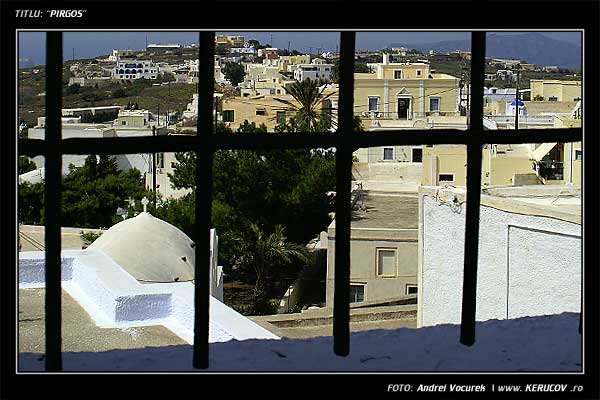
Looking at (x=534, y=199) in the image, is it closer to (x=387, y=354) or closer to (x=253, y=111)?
(x=387, y=354)

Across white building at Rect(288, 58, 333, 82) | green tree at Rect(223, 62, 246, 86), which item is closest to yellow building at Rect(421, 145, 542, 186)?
green tree at Rect(223, 62, 246, 86)

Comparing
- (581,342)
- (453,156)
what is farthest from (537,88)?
(581,342)

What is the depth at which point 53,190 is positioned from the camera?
1.22 meters

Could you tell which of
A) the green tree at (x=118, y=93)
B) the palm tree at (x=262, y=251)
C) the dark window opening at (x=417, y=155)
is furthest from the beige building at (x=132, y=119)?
the dark window opening at (x=417, y=155)

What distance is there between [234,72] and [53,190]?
73.0 ft

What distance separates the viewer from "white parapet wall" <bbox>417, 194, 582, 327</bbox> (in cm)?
661

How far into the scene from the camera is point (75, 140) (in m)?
1.23

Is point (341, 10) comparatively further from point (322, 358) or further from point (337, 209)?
point (322, 358)

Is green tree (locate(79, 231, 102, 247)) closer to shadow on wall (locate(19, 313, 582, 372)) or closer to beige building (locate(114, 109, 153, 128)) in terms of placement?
beige building (locate(114, 109, 153, 128))

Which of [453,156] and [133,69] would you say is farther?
[453,156]

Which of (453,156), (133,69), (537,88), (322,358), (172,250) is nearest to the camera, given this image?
(322,358)

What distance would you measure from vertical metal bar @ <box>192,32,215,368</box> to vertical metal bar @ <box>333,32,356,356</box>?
182mm

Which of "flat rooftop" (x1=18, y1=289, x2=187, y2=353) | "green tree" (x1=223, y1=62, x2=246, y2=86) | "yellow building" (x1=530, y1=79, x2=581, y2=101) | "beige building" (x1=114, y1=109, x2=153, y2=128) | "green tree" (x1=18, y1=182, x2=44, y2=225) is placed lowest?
"flat rooftop" (x1=18, y1=289, x2=187, y2=353)
